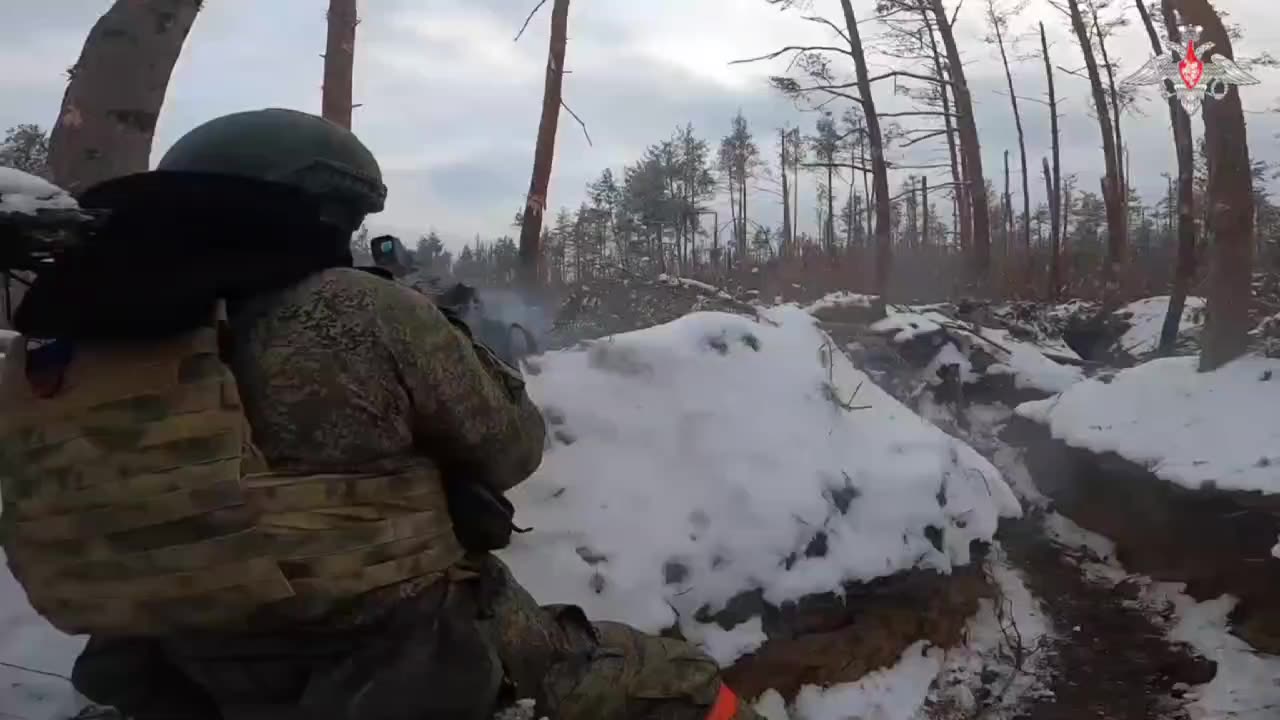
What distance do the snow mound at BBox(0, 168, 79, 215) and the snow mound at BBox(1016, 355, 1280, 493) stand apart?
6.39 m

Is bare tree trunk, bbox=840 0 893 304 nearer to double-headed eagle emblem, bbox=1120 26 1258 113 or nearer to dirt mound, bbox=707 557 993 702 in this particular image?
double-headed eagle emblem, bbox=1120 26 1258 113

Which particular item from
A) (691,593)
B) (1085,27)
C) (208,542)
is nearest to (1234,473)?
(691,593)

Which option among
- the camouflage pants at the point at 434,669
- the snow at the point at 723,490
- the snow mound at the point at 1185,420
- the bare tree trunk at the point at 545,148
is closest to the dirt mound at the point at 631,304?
the bare tree trunk at the point at 545,148

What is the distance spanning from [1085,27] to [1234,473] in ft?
56.7

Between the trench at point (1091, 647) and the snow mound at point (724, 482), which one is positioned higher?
the snow mound at point (724, 482)

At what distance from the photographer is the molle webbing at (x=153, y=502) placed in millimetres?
1424

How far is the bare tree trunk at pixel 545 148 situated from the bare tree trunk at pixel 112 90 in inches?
269

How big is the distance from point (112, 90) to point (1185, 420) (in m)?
7.38

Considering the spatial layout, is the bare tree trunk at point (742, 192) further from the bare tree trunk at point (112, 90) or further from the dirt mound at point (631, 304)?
the bare tree trunk at point (112, 90)

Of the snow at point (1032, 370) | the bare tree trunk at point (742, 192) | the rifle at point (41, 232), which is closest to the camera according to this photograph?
the rifle at point (41, 232)

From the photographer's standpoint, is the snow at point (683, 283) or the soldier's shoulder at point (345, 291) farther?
the snow at point (683, 283)

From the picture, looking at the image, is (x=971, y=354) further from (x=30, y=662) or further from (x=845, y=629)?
(x=30, y=662)

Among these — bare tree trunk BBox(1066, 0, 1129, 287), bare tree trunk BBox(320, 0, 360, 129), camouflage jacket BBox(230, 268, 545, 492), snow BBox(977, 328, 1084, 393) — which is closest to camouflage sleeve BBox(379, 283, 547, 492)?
camouflage jacket BBox(230, 268, 545, 492)

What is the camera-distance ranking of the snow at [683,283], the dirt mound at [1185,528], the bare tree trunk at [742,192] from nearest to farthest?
the dirt mound at [1185,528]
the snow at [683,283]
the bare tree trunk at [742,192]
